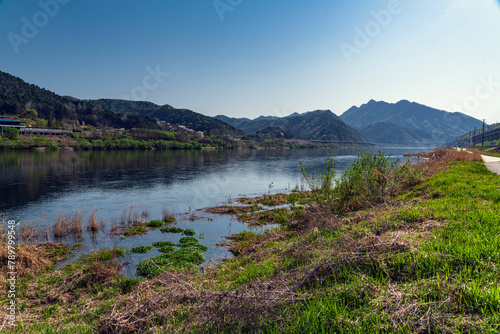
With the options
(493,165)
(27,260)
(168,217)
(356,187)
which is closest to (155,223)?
(168,217)

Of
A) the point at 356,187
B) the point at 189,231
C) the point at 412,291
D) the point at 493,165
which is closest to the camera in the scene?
the point at 412,291

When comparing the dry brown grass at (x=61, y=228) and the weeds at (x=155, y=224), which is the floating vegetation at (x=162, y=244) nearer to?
the weeds at (x=155, y=224)

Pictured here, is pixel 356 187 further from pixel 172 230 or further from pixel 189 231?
pixel 172 230

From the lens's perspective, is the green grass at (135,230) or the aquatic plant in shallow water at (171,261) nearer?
the aquatic plant in shallow water at (171,261)

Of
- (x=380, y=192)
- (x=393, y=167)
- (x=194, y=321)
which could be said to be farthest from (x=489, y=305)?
(x=393, y=167)

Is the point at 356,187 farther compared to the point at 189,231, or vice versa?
the point at 189,231

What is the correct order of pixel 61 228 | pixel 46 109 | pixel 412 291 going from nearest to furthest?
pixel 412 291 < pixel 61 228 < pixel 46 109

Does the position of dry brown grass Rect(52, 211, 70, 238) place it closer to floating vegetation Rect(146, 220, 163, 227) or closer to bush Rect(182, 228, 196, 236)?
floating vegetation Rect(146, 220, 163, 227)

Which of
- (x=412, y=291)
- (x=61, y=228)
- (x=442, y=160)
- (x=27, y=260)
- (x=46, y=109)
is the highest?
(x=46, y=109)

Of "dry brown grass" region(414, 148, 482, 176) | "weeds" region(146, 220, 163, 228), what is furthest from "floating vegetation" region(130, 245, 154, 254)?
"dry brown grass" region(414, 148, 482, 176)

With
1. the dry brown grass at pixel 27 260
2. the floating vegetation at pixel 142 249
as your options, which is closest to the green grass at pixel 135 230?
the floating vegetation at pixel 142 249

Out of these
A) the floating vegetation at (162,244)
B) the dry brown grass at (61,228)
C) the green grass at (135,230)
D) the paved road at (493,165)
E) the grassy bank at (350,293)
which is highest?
the paved road at (493,165)

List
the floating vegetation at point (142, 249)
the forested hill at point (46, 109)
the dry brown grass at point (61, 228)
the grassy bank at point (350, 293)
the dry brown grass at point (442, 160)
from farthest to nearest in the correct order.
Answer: the forested hill at point (46, 109), the dry brown grass at point (442, 160), the dry brown grass at point (61, 228), the floating vegetation at point (142, 249), the grassy bank at point (350, 293)

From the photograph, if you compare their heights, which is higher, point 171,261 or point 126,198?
point 171,261
